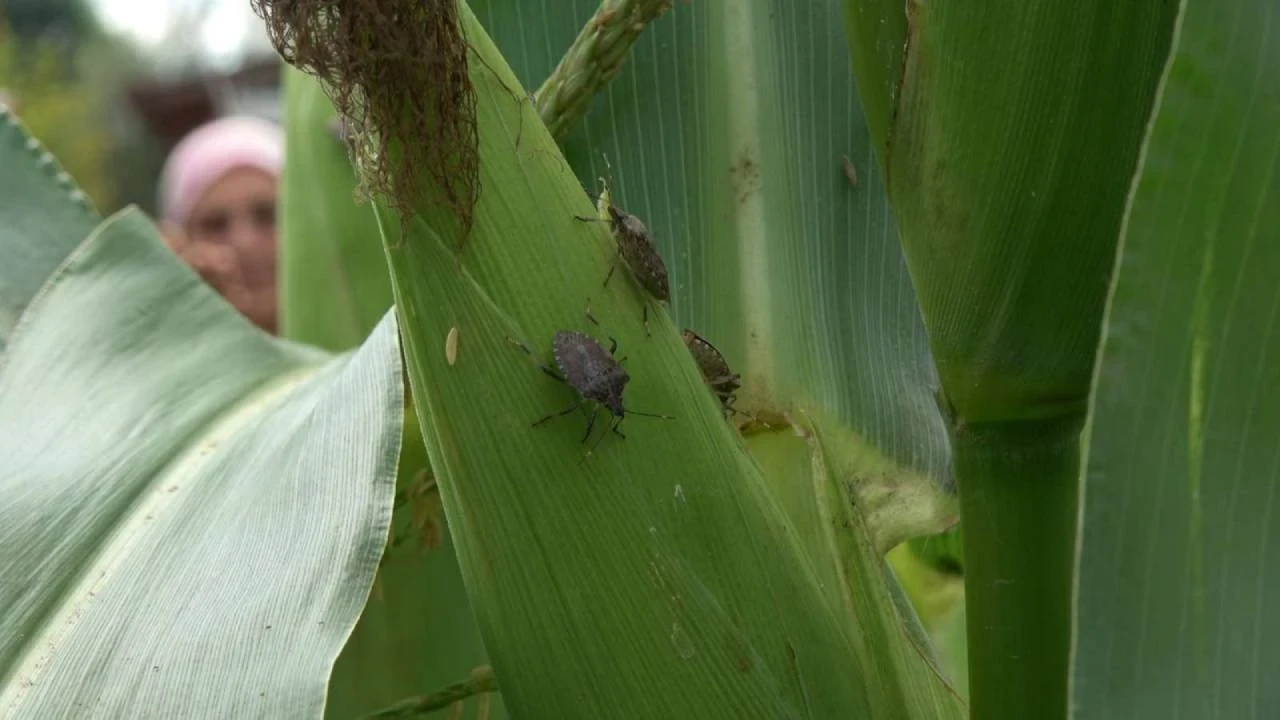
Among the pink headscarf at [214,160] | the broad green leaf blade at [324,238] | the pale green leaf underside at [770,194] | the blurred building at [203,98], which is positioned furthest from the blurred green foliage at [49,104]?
the pale green leaf underside at [770,194]

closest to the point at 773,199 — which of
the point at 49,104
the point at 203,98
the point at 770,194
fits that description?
the point at 770,194

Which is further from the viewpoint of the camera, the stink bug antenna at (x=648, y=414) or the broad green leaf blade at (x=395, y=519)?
the broad green leaf blade at (x=395, y=519)

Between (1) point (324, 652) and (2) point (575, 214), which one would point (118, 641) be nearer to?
(1) point (324, 652)

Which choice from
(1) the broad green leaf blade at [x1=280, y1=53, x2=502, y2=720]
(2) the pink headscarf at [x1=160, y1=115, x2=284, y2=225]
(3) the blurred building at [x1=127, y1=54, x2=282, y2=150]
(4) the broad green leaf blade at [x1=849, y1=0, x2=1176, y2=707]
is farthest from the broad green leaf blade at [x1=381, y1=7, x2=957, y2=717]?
(3) the blurred building at [x1=127, y1=54, x2=282, y2=150]

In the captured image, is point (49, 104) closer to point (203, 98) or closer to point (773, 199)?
point (773, 199)

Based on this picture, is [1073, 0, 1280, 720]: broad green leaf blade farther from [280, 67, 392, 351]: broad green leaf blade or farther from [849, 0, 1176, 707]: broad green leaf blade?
[280, 67, 392, 351]: broad green leaf blade

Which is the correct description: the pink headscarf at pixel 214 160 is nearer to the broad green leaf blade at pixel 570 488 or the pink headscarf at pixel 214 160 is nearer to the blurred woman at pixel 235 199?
the blurred woman at pixel 235 199
